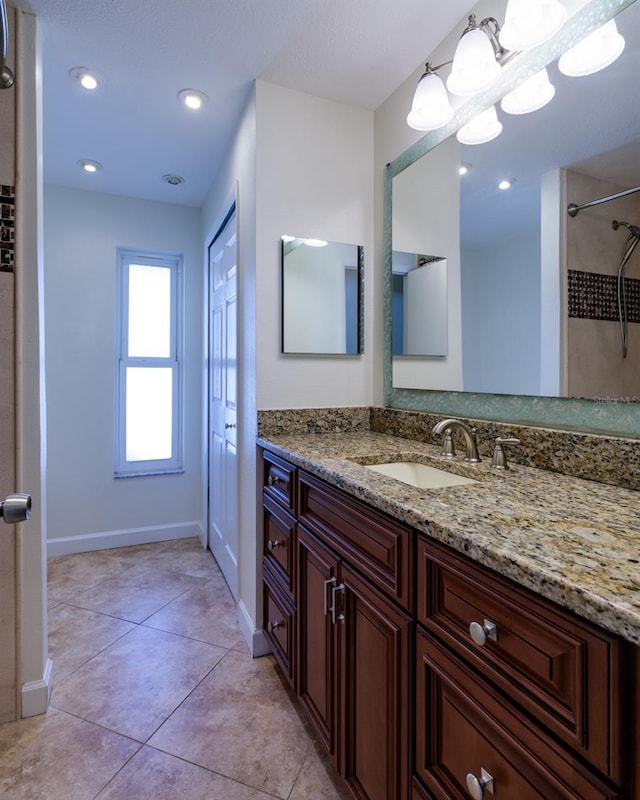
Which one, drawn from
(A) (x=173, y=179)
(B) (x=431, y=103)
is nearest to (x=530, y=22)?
(B) (x=431, y=103)

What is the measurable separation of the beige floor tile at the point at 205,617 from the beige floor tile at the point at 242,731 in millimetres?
243

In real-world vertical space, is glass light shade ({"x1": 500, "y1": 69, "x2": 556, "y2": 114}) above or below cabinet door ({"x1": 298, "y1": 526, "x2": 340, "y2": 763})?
above

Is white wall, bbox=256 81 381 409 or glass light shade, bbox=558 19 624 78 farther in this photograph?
white wall, bbox=256 81 381 409

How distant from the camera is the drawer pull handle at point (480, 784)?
0.66 metres

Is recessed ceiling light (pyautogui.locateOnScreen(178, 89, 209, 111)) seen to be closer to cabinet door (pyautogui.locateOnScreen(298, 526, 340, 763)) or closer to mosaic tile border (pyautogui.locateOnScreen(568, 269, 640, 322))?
mosaic tile border (pyautogui.locateOnScreen(568, 269, 640, 322))

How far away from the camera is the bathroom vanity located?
516mm

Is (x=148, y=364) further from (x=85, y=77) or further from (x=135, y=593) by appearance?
(x=85, y=77)

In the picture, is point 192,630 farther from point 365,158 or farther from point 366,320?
point 365,158

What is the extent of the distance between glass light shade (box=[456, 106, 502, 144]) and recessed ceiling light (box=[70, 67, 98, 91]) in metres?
1.52

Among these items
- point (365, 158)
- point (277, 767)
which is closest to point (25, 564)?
point (277, 767)

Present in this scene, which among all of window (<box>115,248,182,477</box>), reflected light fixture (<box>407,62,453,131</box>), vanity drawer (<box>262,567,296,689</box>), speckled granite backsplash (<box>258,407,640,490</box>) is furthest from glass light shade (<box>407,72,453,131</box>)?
window (<box>115,248,182,477</box>)

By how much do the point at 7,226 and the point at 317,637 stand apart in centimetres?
171

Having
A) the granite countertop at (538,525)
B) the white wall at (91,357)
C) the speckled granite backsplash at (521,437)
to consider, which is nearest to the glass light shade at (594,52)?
the speckled granite backsplash at (521,437)

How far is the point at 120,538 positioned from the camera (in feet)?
10.0
